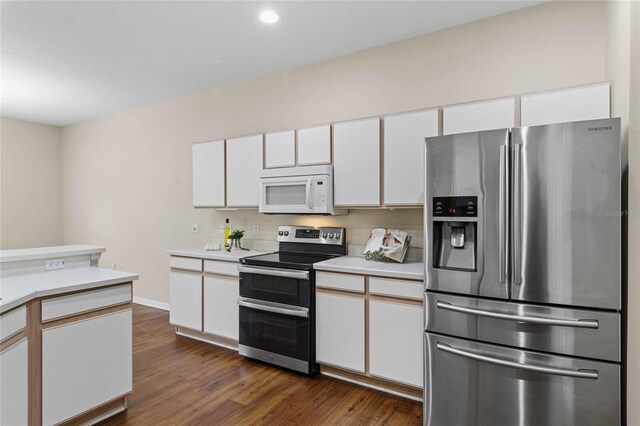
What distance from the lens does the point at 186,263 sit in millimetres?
3709

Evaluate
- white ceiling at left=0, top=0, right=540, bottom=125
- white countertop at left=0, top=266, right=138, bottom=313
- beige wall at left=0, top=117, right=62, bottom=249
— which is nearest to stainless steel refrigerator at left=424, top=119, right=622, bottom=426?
white ceiling at left=0, top=0, right=540, bottom=125

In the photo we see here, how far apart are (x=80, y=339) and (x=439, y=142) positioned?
7.94 ft

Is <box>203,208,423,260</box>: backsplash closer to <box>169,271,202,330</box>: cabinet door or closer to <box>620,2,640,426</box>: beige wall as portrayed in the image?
<box>169,271,202,330</box>: cabinet door

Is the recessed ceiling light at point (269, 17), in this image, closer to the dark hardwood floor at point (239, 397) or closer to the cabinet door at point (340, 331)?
the cabinet door at point (340, 331)

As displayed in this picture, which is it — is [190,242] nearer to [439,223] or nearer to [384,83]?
[384,83]

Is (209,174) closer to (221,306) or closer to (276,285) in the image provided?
(221,306)

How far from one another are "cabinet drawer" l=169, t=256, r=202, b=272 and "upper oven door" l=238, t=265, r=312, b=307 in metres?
0.62

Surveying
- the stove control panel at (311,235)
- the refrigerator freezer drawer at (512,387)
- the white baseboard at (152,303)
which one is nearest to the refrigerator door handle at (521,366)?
the refrigerator freezer drawer at (512,387)

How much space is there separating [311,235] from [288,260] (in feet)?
1.47

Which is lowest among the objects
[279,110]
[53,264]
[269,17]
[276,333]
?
[276,333]

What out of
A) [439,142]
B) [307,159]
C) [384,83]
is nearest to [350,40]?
[384,83]

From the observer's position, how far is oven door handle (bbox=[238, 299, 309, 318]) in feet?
9.30

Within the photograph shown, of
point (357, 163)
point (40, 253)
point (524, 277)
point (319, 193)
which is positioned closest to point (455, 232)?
point (524, 277)

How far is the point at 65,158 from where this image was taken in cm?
634
